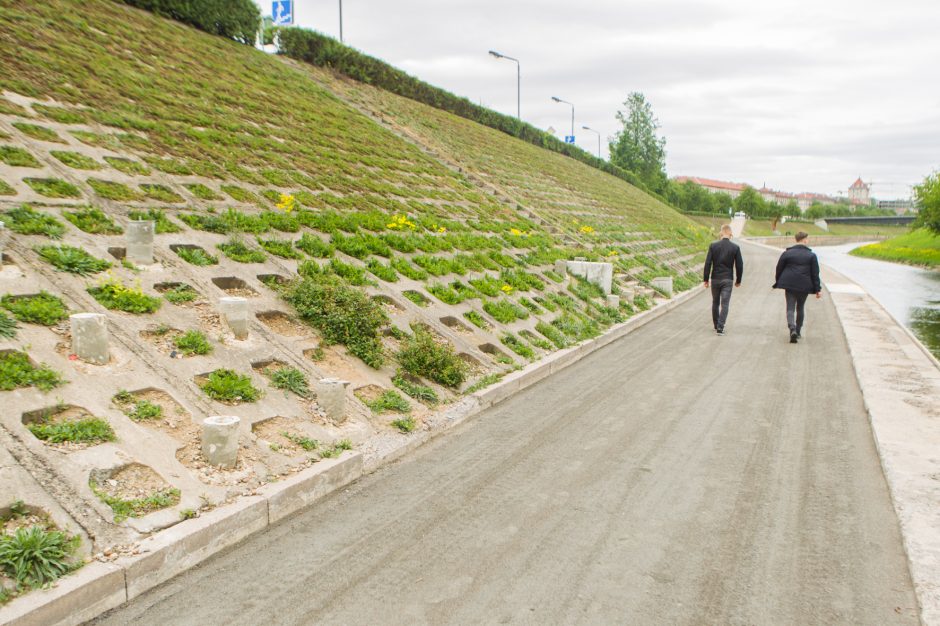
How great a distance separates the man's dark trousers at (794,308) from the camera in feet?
36.6

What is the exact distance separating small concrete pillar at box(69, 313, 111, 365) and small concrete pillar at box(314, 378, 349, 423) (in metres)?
1.87

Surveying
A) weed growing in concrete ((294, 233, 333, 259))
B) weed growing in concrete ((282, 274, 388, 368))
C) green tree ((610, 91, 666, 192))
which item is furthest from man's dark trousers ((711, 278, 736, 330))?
green tree ((610, 91, 666, 192))

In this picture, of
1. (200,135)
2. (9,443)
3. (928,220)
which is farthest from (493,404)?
(928,220)

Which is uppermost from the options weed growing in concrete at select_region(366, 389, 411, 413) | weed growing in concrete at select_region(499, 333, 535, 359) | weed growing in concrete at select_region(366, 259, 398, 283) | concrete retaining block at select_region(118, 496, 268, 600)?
weed growing in concrete at select_region(366, 259, 398, 283)

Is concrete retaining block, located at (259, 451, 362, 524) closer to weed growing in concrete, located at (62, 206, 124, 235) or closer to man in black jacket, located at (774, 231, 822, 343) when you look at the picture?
weed growing in concrete, located at (62, 206, 124, 235)

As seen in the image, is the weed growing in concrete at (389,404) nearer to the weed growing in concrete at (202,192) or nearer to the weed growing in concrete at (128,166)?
the weed growing in concrete at (202,192)

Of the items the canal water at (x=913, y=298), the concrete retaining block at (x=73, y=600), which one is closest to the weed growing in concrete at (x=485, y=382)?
the concrete retaining block at (x=73, y=600)

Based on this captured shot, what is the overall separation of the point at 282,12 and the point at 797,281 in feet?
77.4

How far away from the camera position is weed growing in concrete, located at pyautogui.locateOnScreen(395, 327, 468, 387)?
731 cm

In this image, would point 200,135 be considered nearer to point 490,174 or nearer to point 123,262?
point 123,262

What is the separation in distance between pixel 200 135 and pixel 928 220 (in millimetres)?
56451

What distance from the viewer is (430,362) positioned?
24.0ft

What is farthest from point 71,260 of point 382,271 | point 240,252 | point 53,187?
Answer: point 382,271

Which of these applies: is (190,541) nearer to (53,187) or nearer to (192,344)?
(192,344)
